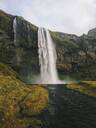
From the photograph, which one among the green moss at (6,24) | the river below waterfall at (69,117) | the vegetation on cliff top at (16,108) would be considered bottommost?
the river below waterfall at (69,117)

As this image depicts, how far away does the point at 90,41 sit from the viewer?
12962cm

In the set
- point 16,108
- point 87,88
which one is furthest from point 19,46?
point 16,108

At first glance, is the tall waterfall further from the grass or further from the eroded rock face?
the grass

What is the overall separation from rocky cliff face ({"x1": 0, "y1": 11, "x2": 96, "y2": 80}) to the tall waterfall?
2429mm

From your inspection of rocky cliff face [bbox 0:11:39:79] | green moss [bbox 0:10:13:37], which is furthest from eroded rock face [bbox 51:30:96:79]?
green moss [bbox 0:10:13:37]

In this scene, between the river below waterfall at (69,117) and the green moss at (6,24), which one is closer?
the river below waterfall at (69,117)

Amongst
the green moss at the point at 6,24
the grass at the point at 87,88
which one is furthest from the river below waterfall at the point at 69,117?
the green moss at the point at 6,24

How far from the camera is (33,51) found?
111438 millimetres

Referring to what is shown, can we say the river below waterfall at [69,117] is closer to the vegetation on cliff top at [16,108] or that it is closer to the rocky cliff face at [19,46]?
the vegetation on cliff top at [16,108]

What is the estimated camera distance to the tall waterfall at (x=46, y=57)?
11331 cm

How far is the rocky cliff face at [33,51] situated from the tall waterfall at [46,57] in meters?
2.43

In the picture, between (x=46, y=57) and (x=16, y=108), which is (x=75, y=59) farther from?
(x=16, y=108)

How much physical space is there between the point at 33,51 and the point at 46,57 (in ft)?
26.3

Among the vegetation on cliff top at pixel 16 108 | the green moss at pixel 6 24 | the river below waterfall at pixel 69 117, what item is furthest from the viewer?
the green moss at pixel 6 24
